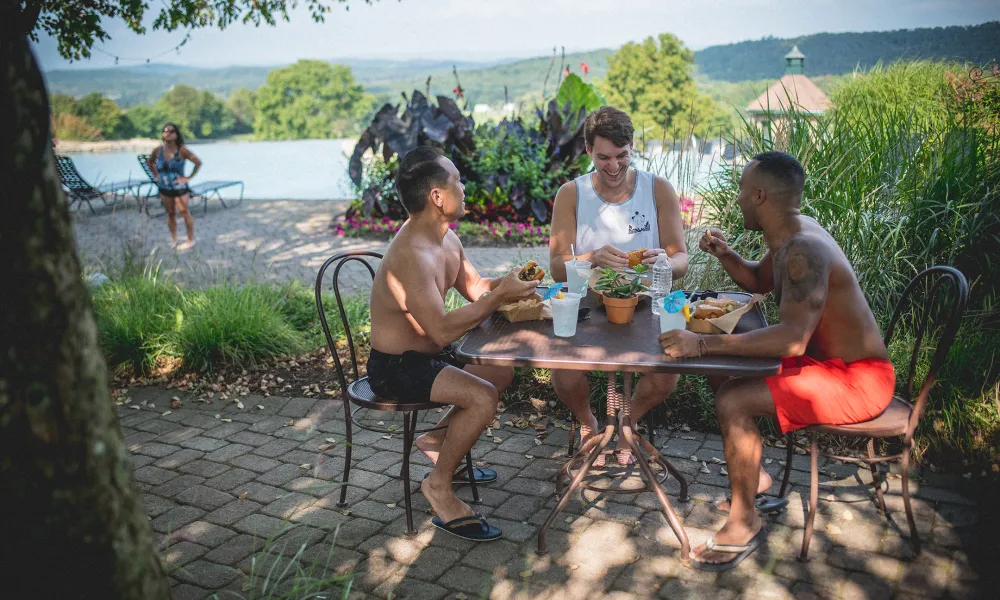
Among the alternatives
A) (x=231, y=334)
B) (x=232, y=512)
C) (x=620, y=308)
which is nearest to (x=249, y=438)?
(x=232, y=512)

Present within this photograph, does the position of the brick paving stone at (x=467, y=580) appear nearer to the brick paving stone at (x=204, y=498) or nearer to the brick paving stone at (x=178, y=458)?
the brick paving stone at (x=204, y=498)

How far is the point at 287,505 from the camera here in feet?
10.3

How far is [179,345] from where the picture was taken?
473 centimetres

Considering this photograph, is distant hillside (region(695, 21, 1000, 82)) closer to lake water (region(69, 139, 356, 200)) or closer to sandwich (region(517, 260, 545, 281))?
sandwich (region(517, 260, 545, 281))

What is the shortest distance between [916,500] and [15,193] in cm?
329

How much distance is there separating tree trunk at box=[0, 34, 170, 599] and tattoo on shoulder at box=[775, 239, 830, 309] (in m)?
2.10

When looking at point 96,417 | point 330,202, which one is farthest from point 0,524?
point 330,202

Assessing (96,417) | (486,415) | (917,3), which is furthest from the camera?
(917,3)

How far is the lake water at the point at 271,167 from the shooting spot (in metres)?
13.8

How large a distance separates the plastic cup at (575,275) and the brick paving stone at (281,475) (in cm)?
164

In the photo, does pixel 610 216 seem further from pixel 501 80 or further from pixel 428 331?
pixel 501 80

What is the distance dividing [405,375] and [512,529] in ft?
2.57

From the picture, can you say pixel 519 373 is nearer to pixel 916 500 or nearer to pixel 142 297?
pixel 916 500

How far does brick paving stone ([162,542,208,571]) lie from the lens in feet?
8.94
